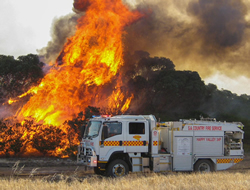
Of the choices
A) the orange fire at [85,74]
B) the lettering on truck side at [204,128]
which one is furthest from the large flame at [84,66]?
the lettering on truck side at [204,128]

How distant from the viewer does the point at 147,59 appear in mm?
40812

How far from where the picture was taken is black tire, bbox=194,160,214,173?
16.3m

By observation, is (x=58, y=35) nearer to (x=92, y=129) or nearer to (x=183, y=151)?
(x=92, y=129)

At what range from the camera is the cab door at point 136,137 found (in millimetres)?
15211

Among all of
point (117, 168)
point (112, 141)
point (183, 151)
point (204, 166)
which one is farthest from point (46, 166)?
point (204, 166)

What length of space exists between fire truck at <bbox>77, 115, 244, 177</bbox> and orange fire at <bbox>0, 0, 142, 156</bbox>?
38.7 feet

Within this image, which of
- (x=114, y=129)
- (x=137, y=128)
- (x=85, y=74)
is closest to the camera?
(x=114, y=129)

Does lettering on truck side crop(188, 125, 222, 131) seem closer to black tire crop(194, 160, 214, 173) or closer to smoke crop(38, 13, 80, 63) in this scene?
black tire crop(194, 160, 214, 173)

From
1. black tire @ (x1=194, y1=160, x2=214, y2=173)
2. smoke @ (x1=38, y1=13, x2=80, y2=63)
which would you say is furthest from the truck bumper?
smoke @ (x1=38, y1=13, x2=80, y2=63)

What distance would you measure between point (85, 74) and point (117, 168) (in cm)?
1648

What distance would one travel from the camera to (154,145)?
15570 mm

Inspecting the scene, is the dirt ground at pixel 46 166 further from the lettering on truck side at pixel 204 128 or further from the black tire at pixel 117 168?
the lettering on truck side at pixel 204 128

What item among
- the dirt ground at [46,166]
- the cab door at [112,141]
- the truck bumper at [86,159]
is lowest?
the dirt ground at [46,166]

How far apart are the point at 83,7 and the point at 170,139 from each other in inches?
819
